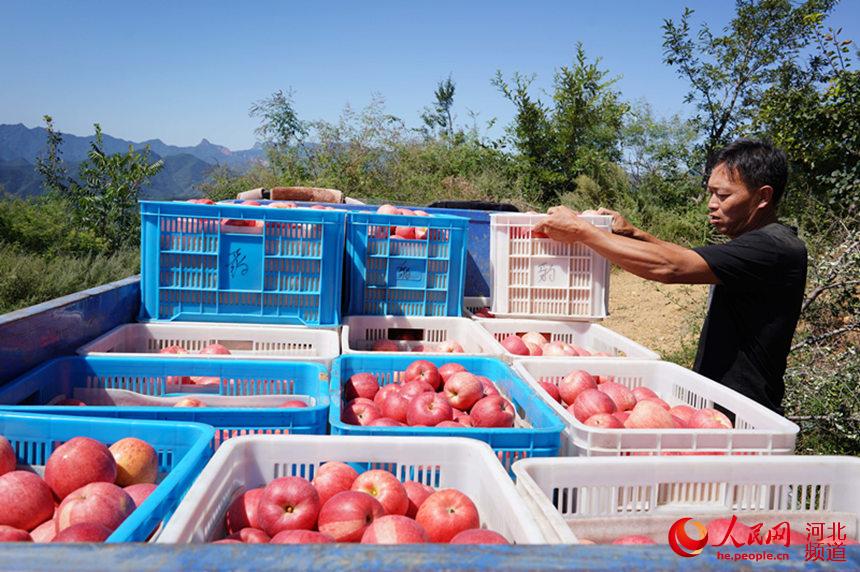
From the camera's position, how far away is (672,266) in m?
2.64

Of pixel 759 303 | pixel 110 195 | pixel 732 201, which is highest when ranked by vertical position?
pixel 110 195

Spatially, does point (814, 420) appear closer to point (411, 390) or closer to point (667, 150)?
point (411, 390)

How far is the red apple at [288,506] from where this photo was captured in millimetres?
1547

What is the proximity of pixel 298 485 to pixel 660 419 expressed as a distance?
4.56 feet

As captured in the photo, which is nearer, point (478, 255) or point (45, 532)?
point (45, 532)

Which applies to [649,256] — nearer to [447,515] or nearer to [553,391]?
[553,391]

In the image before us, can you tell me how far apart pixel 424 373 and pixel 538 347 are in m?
0.98

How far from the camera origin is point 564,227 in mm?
3270

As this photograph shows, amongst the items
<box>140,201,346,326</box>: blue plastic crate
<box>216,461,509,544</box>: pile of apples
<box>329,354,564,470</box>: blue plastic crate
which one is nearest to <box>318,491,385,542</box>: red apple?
<box>216,461,509,544</box>: pile of apples

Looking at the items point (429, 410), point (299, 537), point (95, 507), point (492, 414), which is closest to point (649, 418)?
point (492, 414)

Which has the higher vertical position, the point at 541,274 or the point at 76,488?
the point at 541,274

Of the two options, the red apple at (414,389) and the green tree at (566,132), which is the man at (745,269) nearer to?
the red apple at (414,389)

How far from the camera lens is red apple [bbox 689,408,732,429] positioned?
2.30m

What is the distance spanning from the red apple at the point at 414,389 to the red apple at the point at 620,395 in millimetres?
737
